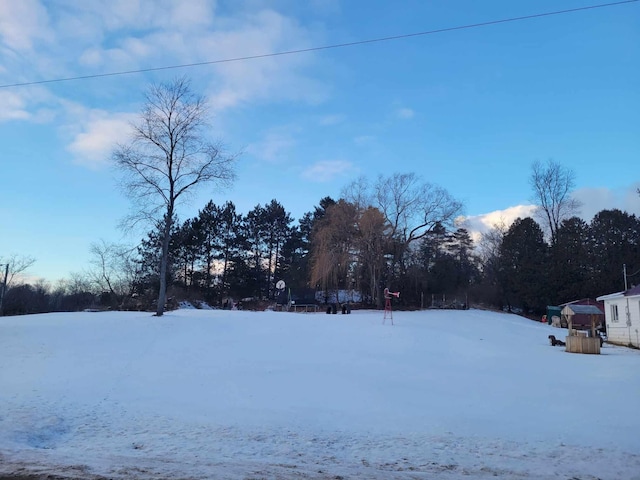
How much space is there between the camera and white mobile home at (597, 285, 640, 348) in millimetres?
25125

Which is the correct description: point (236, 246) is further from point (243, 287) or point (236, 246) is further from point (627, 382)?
point (627, 382)

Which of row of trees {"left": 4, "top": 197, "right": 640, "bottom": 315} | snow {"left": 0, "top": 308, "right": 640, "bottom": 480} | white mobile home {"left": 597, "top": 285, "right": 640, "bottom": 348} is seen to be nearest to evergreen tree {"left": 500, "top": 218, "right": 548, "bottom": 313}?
row of trees {"left": 4, "top": 197, "right": 640, "bottom": 315}

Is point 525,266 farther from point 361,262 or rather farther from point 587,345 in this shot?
point 587,345

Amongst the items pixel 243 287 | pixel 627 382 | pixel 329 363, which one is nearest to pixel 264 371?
pixel 329 363

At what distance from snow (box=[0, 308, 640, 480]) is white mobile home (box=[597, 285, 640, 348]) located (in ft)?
24.1

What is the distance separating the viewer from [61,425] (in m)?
7.93

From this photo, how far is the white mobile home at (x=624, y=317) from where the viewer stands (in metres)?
25.1

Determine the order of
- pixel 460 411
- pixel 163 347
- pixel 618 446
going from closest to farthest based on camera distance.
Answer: pixel 618 446
pixel 460 411
pixel 163 347

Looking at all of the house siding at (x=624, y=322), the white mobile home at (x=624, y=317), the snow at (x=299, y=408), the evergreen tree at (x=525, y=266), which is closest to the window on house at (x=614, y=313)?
the white mobile home at (x=624, y=317)

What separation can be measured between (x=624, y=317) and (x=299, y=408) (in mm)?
24448

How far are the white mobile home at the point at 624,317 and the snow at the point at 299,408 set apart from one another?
7.34m

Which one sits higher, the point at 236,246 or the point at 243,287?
the point at 236,246

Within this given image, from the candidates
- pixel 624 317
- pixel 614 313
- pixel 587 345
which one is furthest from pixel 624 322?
pixel 587 345

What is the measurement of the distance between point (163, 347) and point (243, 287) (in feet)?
117
